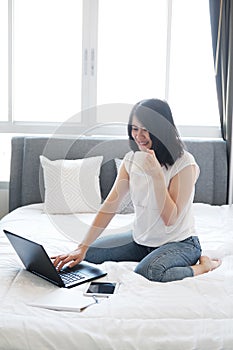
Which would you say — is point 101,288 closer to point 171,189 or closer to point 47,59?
point 171,189

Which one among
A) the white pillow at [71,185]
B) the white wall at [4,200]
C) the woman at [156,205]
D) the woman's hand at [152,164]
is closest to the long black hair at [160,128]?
the woman at [156,205]

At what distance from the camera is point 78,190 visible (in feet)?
11.0

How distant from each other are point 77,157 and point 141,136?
4.53 feet

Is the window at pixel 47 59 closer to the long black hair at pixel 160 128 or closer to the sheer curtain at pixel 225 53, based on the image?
the sheer curtain at pixel 225 53

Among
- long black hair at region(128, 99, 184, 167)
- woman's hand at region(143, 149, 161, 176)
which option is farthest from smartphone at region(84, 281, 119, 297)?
long black hair at region(128, 99, 184, 167)

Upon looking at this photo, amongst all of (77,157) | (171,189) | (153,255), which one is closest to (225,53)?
(77,157)

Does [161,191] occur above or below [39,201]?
above

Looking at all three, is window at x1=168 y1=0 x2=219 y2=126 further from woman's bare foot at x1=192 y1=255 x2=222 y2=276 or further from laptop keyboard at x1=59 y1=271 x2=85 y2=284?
laptop keyboard at x1=59 y1=271 x2=85 y2=284

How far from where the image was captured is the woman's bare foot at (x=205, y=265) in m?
2.15

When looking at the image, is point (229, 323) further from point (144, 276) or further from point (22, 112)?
point (22, 112)

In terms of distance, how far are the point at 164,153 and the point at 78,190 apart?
119 centimetres

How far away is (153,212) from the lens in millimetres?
2254

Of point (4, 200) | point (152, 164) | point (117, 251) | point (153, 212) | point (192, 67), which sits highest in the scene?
point (192, 67)

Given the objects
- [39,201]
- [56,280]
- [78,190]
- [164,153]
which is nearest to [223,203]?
[78,190]
